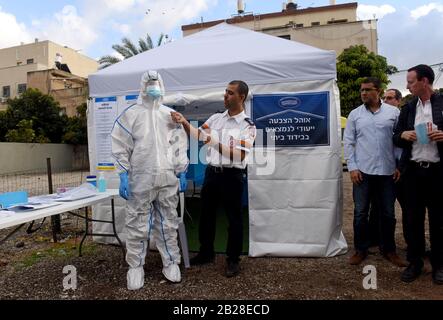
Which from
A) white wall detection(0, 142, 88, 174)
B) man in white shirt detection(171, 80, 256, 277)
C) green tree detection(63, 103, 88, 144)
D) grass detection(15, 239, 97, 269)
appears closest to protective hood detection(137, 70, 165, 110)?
man in white shirt detection(171, 80, 256, 277)

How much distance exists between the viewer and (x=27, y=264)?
393 centimetres

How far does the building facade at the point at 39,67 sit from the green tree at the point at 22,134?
462cm

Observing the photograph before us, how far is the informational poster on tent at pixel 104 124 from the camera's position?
4.36 m

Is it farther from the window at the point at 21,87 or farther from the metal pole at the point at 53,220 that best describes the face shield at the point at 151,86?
the window at the point at 21,87

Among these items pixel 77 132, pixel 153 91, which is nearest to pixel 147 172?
pixel 153 91

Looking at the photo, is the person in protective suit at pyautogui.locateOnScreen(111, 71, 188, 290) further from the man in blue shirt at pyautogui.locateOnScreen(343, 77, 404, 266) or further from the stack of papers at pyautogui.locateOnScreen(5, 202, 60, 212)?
the man in blue shirt at pyautogui.locateOnScreen(343, 77, 404, 266)

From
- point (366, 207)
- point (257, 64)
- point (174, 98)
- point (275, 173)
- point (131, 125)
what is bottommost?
point (366, 207)

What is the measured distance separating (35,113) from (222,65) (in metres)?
19.3

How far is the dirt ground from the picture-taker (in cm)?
300

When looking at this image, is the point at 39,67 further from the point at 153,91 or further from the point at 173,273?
the point at 173,273

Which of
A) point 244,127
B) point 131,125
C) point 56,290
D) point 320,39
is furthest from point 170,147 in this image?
point 320,39

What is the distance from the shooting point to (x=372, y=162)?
3.47 m

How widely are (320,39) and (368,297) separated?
2295 cm

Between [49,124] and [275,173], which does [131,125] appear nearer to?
[275,173]
